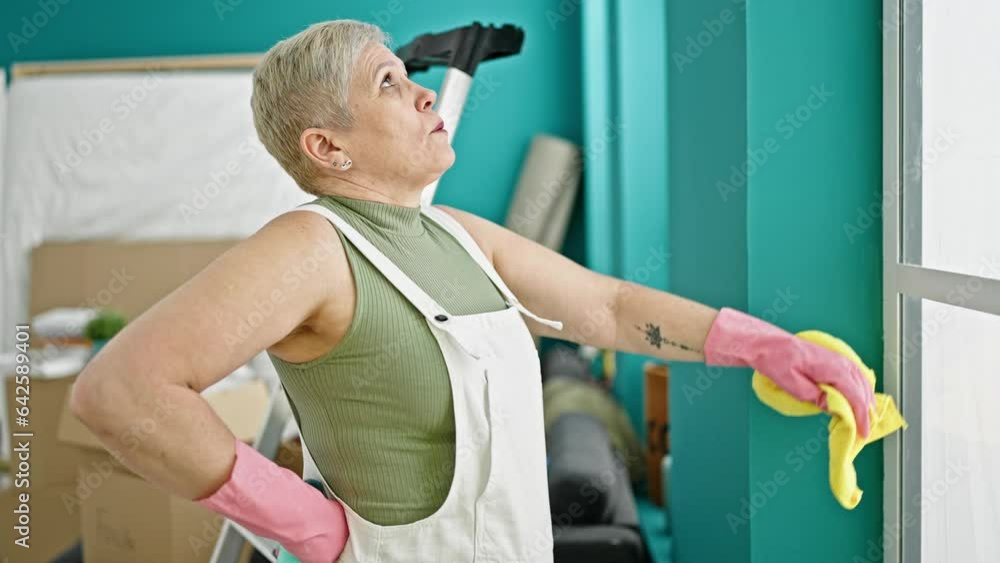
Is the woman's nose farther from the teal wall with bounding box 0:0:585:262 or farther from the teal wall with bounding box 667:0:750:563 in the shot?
the teal wall with bounding box 0:0:585:262

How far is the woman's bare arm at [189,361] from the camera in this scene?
1012 mm

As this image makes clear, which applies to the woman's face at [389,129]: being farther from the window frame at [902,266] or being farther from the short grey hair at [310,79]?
the window frame at [902,266]

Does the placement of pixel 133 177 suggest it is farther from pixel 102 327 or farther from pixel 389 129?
pixel 389 129

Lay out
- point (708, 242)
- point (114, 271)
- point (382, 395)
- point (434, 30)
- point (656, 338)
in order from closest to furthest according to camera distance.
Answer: point (382, 395), point (656, 338), point (708, 242), point (114, 271), point (434, 30)

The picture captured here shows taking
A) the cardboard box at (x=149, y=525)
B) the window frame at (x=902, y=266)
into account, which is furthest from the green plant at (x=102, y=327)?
the window frame at (x=902, y=266)

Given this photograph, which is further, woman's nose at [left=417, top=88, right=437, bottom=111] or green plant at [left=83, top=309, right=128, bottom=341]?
green plant at [left=83, top=309, right=128, bottom=341]

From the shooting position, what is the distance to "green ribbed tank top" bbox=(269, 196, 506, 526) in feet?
3.89

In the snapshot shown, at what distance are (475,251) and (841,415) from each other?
563mm

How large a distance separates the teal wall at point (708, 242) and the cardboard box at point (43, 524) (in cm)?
167

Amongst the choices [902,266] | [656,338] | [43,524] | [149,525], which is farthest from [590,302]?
[43,524]

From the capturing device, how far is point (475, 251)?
4.51ft

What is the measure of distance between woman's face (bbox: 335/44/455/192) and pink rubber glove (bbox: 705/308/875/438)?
0.49 m

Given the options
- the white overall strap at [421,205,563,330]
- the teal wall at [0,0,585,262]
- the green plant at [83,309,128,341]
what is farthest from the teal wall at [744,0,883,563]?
the teal wall at [0,0,585,262]

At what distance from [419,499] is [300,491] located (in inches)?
6.5
